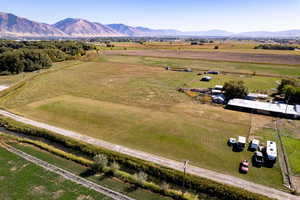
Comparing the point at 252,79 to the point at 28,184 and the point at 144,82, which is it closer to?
the point at 144,82

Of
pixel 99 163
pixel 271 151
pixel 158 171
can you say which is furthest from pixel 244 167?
pixel 99 163

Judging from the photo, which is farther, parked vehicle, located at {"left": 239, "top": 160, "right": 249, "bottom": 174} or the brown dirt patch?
parked vehicle, located at {"left": 239, "top": 160, "right": 249, "bottom": 174}

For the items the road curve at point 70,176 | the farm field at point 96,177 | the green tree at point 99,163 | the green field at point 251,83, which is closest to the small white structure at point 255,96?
the green field at point 251,83

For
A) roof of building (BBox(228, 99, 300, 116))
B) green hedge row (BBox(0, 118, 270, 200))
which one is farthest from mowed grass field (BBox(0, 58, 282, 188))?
roof of building (BBox(228, 99, 300, 116))

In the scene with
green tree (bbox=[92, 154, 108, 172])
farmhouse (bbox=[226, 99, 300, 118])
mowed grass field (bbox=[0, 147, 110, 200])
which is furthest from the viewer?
farmhouse (bbox=[226, 99, 300, 118])

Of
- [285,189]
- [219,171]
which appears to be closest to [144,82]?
[219,171]

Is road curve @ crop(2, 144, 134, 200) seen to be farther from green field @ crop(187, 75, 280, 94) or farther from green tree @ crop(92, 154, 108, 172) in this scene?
green field @ crop(187, 75, 280, 94)

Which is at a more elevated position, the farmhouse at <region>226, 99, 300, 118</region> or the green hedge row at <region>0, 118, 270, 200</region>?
the farmhouse at <region>226, 99, 300, 118</region>
